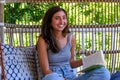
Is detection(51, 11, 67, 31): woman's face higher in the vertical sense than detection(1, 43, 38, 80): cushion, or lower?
higher

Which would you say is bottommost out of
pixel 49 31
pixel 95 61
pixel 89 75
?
pixel 89 75

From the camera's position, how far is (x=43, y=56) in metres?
2.99

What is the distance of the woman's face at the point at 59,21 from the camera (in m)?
3.08

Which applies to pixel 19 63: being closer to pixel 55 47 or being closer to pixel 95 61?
pixel 55 47

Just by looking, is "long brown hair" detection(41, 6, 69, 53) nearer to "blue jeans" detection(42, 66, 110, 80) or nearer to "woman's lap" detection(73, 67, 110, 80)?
"blue jeans" detection(42, 66, 110, 80)

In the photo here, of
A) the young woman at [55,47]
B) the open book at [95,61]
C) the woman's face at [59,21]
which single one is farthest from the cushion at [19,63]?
the open book at [95,61]

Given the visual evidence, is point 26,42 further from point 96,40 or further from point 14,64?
point 14,64

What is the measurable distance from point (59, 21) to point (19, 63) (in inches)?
19.1

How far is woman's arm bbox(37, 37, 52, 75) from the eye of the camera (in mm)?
2969

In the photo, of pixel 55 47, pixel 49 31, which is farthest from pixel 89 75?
pixel 49 31

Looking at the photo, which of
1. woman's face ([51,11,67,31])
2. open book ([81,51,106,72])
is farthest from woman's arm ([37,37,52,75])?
open book ([81,51,106,72])

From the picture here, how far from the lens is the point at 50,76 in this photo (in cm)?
284

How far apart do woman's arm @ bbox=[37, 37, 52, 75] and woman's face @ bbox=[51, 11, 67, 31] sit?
160mm

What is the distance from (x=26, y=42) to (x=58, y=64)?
1099 millimetres
